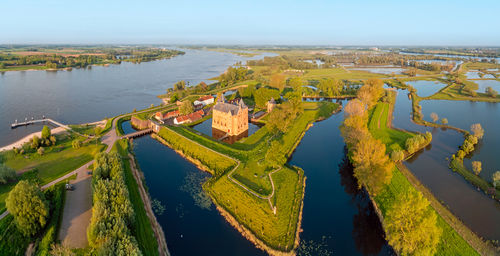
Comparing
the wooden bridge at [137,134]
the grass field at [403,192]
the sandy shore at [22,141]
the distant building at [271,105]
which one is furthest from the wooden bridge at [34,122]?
the grass field at [403,192]

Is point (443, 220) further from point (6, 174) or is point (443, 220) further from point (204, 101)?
point (204, 101)

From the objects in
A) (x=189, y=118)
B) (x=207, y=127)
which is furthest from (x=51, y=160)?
(x=207, y=127)

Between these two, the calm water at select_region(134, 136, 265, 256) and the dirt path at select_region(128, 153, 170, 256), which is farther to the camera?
the calm water at select_region(134, 136, 265, 256)

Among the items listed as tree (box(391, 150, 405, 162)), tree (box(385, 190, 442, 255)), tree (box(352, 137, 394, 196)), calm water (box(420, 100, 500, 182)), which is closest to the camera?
tree (box(385, 190, 442, 255))

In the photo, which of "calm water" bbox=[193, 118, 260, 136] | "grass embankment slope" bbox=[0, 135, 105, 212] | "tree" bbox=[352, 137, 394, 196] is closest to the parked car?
"grass embankment slope" bbox=[0, 135, 105, 212]

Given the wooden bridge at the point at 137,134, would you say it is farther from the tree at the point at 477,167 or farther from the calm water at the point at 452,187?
the tree at the point at 477,167

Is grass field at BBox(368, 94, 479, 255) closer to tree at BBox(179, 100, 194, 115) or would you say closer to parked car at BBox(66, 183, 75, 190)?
parked car at BBox(66, 183, 75, 190)
